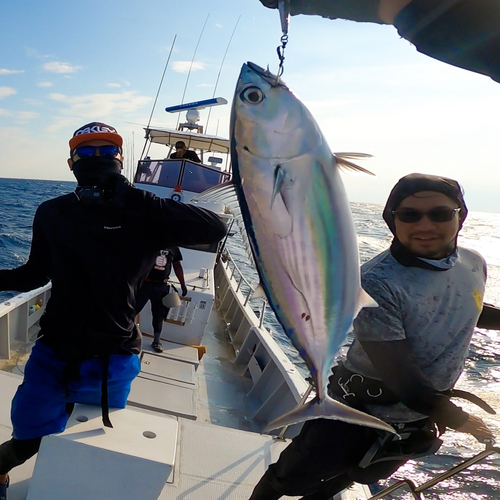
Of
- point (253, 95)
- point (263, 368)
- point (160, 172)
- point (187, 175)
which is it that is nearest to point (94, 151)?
point (253, 95)

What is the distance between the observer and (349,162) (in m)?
1.13

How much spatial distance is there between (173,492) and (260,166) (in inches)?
97.3

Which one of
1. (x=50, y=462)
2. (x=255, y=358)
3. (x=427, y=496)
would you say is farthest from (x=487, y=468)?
(x=50, y=462)

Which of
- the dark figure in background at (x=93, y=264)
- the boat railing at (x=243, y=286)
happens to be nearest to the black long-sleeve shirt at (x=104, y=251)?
the dark figure in background at (x=93, y=264)

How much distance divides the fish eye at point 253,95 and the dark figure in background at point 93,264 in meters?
0.90

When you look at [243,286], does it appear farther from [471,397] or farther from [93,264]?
[471,397]

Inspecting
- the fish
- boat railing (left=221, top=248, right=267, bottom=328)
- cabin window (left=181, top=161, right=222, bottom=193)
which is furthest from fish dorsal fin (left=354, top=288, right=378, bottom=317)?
cabin window (left=181, top=161, right=222, bottom=193)

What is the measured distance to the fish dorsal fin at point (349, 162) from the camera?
1.12m

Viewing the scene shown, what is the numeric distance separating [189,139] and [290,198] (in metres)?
10.1

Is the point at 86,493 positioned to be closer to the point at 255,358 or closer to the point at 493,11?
the point at 493,11

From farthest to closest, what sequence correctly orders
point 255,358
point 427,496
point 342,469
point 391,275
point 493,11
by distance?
point 255,358 < point 427,496 < point 342,469 < point 391,275 < point 493,11

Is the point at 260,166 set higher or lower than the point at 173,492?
higher

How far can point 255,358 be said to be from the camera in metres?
5.85

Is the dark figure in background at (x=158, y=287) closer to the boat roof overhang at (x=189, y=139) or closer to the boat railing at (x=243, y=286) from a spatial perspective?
the boat railing at (x=243, y=286)
